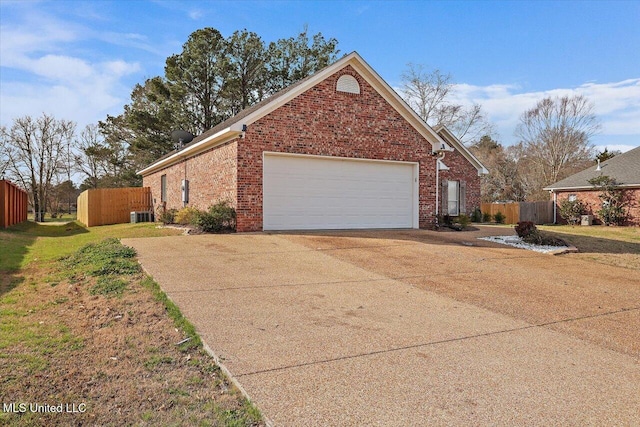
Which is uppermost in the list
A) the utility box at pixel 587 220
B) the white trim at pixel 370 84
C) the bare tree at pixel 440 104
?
the bare tree at pixel 440 104

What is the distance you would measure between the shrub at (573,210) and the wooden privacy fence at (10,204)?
29712 mm

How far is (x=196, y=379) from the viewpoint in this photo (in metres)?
3.28

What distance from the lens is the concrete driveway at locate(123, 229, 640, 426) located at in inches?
115

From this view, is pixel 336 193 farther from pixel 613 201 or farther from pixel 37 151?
pixel 37 151

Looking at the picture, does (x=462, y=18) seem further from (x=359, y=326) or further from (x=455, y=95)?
(x=455, y=95)

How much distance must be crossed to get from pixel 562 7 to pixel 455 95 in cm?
2631

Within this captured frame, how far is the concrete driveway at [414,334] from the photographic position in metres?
2.93

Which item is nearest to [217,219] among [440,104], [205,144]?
[205,144]

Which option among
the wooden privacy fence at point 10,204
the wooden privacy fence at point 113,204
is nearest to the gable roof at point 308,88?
the wooden privacy fence at point 113,204

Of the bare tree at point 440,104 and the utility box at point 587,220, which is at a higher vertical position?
the bare tree at point 440,104

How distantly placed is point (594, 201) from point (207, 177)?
22.6 m

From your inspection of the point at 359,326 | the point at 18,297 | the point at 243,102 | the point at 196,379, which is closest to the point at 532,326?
the point at 359,326

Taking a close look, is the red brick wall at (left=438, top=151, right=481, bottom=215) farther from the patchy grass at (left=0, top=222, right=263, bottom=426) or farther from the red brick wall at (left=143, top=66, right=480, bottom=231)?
the patchy grass at (left=0, top=222, right=263, bottom=426)

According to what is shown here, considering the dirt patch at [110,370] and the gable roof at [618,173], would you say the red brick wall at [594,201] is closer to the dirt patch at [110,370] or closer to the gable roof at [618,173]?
the gable roof at [618,173]
